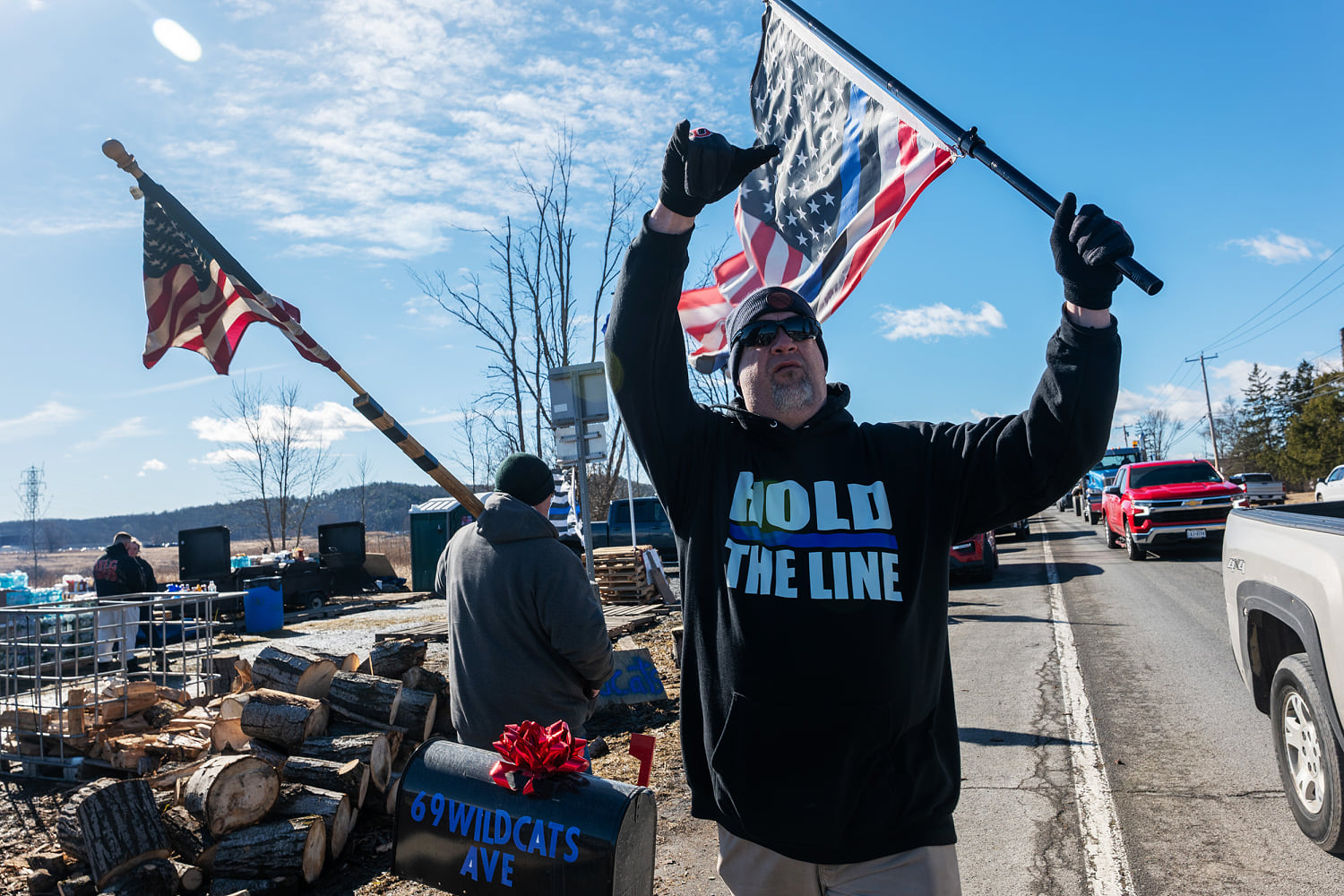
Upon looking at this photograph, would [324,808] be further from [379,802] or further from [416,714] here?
[416,714]

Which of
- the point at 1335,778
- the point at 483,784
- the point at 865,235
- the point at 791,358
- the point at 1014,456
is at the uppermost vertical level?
the point at 865,235

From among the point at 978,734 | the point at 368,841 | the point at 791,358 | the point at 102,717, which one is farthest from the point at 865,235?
the point at 102,717

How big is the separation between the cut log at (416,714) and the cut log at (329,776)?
1.00 m

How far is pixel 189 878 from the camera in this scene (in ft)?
14.1

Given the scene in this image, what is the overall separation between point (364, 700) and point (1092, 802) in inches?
181

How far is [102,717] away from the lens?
6445 millimetres

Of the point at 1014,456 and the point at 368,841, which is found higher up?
the point at 1014,456

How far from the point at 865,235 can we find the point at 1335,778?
3.25 meters

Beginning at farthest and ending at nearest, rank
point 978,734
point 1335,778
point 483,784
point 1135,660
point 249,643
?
point 249,643 < point 1135,660 < point 978,734 < point 1335,778 < point 483,784

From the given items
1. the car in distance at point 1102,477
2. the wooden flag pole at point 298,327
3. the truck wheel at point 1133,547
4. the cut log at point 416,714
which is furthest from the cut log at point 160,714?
the car in distance at point 1102,477

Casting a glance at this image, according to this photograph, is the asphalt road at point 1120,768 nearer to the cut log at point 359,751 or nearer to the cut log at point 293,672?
the cut log at point 359,751

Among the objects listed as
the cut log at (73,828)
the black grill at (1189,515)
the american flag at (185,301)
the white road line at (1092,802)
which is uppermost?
the american flag at (185,301)

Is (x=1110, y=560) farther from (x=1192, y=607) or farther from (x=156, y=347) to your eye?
(x=156, y=347)

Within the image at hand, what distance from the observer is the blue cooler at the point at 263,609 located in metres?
14.9
